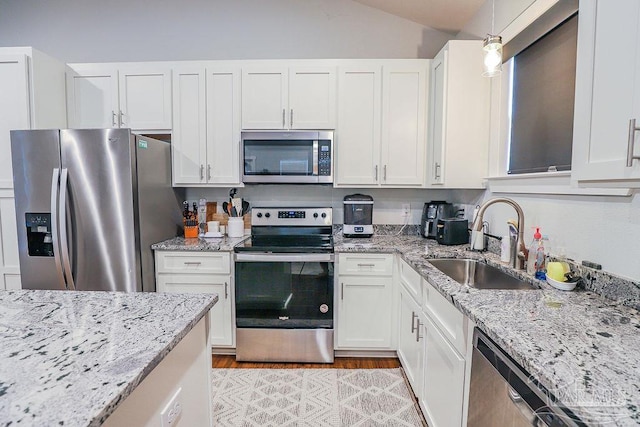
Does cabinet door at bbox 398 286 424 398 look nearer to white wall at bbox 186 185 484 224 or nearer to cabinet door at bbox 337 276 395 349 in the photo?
cabinet door at bbox 337 276 395 349

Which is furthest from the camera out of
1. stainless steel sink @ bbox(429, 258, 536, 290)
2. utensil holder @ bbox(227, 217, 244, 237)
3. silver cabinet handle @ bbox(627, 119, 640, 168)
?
utensil holder @ bbox(227, 217, 244, 237)

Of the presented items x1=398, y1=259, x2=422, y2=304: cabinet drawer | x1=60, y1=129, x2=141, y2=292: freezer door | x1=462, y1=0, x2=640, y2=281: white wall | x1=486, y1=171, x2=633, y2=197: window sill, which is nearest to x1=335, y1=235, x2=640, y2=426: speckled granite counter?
x1=462, y1=0, x2=640, y2=281: white wall

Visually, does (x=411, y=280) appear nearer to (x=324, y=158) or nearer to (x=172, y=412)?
(x=324, y=158)

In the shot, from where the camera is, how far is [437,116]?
2350 mm

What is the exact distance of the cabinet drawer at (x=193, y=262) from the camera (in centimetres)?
230

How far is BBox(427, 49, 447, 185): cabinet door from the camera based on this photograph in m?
2.26

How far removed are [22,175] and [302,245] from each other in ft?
6.47

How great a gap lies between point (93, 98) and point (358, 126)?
7.19 ft

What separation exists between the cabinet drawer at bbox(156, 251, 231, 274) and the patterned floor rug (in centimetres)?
74

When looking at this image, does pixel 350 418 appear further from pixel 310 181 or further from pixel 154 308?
pixel 310 181

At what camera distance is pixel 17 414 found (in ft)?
1.71

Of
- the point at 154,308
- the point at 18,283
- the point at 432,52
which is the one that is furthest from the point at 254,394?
the point at 432,52

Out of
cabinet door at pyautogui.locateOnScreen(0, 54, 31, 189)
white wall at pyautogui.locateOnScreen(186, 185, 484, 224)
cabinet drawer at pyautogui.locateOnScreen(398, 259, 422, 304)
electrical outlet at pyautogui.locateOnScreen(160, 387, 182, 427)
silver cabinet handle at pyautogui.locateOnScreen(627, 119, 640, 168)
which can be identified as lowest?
electrical outlet at pyautogui.locateOnScreen(160, 387, 182, 427)

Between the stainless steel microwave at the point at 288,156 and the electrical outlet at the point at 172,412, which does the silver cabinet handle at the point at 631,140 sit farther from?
the stainless steel microwave at the point at 288,156
